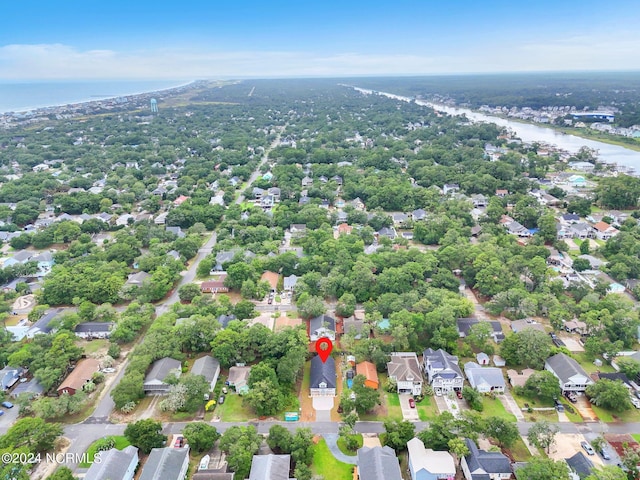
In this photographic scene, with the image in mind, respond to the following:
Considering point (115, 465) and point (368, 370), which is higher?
point (115, 465)

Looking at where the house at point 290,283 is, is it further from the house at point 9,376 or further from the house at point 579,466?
the house at point 579,466

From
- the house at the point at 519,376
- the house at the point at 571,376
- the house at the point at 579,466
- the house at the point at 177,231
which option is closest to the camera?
the house at the point at 579,466

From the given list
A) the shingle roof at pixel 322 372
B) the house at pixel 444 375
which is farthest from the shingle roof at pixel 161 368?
the house at pixel 444 375

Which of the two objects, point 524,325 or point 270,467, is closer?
point 270,467

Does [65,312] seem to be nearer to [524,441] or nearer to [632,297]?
[524,441]

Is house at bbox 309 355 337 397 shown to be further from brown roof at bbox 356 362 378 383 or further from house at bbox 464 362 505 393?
house at bbox 464 362 505 393

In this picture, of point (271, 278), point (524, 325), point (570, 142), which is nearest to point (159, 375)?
point (271, 278)

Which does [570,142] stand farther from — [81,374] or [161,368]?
[81,374]
